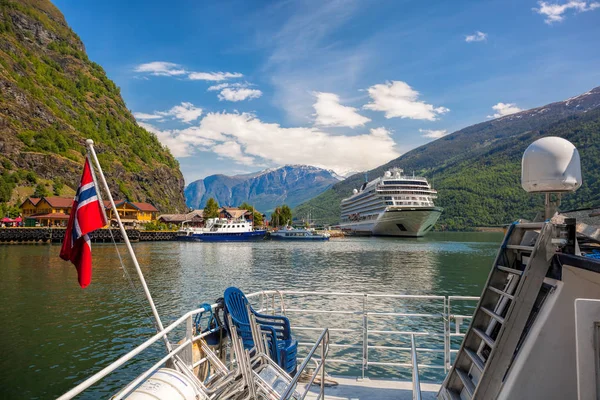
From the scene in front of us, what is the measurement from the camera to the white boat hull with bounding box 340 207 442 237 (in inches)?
3126

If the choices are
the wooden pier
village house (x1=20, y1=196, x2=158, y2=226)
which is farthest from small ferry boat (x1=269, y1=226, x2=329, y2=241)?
village house (x1=20, y1=196, x2=158, y2=226)

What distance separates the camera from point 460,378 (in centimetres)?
337

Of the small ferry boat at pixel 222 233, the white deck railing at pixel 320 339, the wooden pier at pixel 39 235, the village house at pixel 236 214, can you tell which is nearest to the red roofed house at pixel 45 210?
the wooden pier at pixel 39 235

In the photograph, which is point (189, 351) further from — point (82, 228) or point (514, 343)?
point (514, 343)

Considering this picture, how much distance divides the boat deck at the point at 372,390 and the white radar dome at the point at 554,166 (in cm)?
294

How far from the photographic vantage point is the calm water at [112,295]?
9836mm

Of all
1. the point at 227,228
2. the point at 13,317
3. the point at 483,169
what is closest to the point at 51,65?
the point at 227,228

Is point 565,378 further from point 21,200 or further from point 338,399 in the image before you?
point 21,200

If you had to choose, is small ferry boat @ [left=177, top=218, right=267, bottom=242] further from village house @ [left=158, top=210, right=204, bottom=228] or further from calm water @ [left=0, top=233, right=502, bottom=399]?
calm water @ [left=0, top=233, right=502, bottom=399]

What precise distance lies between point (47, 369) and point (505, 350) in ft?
35.3

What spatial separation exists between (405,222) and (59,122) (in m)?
83.5

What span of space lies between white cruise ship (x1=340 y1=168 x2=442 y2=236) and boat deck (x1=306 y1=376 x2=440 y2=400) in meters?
75.9

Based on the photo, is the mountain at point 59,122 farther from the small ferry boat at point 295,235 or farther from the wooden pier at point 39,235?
the small ferry boat at point 295,235

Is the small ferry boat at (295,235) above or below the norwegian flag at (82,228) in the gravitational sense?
below
